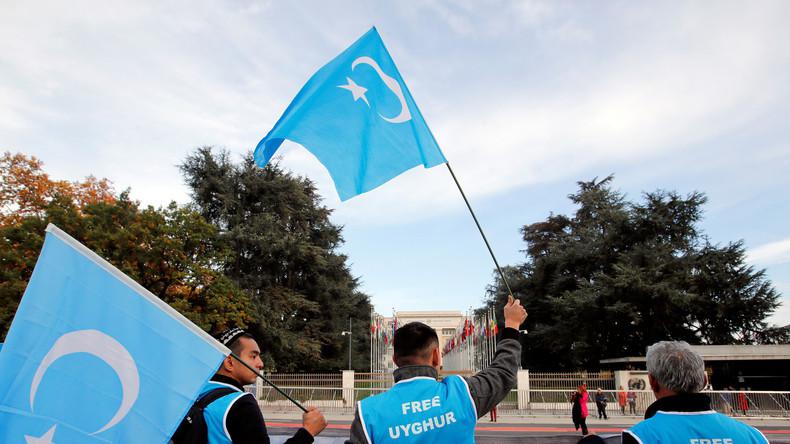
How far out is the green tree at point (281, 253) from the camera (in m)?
39.9

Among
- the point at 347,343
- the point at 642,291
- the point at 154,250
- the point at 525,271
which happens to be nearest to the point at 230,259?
the point at 154,250

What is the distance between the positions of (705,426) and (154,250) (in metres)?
30.3

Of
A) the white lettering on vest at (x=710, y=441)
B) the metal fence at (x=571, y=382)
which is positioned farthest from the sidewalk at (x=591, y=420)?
the white lettering on vest at (x=710, y=441)

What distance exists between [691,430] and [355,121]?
3.84 meters

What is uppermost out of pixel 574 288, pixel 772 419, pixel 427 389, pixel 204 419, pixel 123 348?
pixel 574 288

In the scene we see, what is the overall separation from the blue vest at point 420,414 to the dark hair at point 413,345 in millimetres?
118

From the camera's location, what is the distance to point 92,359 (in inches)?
101

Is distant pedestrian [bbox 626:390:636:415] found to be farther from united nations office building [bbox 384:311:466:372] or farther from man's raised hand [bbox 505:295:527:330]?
united nations office building [bbox 384:311:466:372]

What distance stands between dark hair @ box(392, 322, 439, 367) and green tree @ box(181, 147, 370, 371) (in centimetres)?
3623

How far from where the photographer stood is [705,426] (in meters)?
2.49

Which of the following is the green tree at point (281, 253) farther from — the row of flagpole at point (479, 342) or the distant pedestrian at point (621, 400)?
the distant pedestrian at point (621, 400)

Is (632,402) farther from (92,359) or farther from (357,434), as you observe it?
(92,359)

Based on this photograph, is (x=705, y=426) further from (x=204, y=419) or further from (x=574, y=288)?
(x=574, y=288)

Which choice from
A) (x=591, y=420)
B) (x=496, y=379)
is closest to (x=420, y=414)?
(x=496, y=379)
